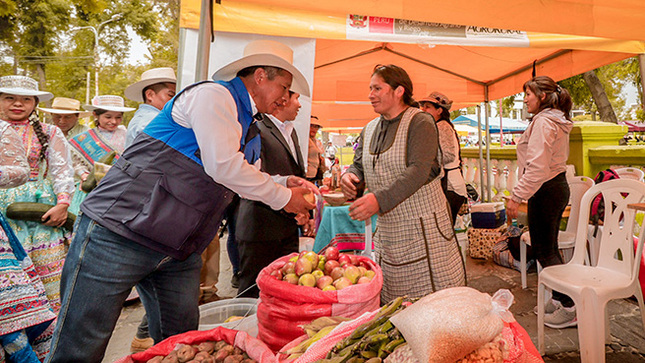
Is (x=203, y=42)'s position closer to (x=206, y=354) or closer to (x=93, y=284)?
(x=93, y=284)

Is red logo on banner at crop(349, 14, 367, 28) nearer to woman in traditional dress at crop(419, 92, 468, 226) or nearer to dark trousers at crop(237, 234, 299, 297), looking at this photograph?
dark trousers at crop(237, 234, 299, 297)

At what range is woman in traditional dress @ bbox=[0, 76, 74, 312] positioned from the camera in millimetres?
2840

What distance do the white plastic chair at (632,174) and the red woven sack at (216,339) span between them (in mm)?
4395

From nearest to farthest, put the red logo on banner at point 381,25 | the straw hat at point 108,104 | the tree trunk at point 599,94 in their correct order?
the red logo on banner at point 381,25 < the straw hat at point 108,104 < the tree trunk at point 599,94

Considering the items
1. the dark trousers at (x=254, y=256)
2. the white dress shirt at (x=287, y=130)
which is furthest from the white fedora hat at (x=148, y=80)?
the dark trousers at (x=254, y=256)

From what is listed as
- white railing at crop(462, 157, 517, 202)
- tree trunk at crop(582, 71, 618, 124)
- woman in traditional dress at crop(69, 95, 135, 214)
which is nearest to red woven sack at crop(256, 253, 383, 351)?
woman in traditional dress at crop(69, 95, 135, 214)

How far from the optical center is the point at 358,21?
274cm

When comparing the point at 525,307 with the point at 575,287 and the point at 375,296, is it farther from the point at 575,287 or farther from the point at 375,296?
the point at 375,296

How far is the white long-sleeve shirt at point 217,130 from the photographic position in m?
1.40

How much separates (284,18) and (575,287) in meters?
2.72

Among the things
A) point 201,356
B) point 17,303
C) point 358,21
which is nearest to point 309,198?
point 201,356

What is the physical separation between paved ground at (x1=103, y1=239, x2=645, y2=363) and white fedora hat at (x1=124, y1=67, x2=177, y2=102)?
2187 millimetres

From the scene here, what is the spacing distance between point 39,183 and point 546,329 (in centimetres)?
456

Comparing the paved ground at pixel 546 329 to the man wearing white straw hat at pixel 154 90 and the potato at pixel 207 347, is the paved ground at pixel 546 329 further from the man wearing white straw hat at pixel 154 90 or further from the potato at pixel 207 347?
the potato at pixel 207 347
